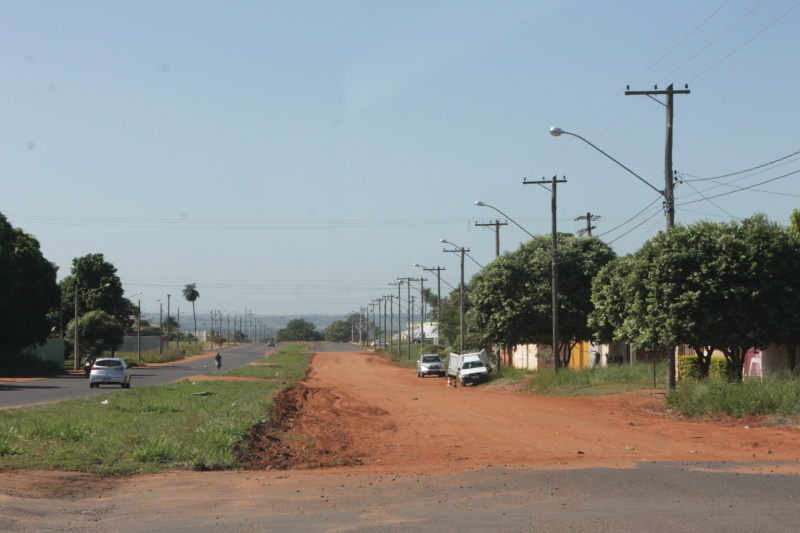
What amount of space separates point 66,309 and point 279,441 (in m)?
66.0

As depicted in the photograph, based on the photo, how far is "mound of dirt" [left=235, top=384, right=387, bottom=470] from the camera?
14.9 m

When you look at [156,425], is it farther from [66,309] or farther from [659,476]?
[66,309]

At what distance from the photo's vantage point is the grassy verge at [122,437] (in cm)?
1366

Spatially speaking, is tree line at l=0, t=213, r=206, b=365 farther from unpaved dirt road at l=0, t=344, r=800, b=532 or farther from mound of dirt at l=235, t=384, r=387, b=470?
unpaved dirt road at l=0, t=344, r=800, b=532

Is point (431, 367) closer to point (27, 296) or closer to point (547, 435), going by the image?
point (27, 296)

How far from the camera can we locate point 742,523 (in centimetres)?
886

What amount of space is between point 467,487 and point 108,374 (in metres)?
32.6

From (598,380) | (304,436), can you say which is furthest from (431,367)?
(304,436)

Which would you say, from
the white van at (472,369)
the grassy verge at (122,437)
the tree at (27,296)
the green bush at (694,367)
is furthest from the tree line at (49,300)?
the green bush at (694,367)

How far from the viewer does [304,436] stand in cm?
1942

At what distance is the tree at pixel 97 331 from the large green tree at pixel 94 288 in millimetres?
2723

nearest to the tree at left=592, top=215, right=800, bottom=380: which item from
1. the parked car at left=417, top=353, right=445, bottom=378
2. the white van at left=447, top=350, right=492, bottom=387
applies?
the white van at left=447, top=350, right=492, bottom=387

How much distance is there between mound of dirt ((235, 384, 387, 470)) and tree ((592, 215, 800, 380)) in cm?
946

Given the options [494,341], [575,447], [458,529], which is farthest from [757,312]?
[494,341]
